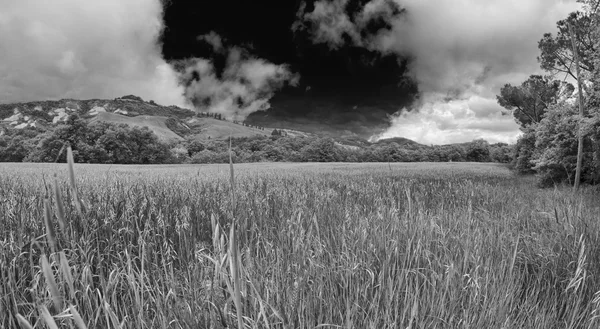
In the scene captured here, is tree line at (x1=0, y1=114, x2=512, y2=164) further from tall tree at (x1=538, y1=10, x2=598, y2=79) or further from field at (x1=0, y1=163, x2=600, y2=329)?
field at (x1=0, y1=163, x2=600, y2=329)

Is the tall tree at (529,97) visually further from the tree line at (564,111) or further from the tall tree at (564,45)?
the tall tree at (564,45)

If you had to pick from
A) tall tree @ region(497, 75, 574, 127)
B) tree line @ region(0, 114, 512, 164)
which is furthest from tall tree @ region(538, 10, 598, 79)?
tree line @ region(0, 114, 512, 164)

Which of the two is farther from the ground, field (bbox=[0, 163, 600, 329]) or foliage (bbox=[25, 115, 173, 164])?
foliage (bbox=[25, 115, 173, 164])

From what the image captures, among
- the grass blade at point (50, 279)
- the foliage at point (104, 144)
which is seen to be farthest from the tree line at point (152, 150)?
the grass blade at point (50, 279)

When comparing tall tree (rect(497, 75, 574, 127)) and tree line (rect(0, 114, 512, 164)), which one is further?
tree line (rect(0, 114, 512, 164))

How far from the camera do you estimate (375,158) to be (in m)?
123

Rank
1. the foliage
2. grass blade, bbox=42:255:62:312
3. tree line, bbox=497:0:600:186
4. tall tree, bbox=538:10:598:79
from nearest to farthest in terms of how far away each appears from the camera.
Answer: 1. grass blade, bbox=42:255:62:312
2. tree line, bbox=497:0:600:186
3. tall tree, bbox=538:10:598:79
4. the foliage

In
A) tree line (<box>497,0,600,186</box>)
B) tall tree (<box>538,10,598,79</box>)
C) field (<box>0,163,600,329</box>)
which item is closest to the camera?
field (<box>0,163,600,329</box>)

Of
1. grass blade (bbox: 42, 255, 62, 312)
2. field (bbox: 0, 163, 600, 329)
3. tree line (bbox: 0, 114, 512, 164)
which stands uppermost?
tree line (bbox: 0, 114, 512, 164)

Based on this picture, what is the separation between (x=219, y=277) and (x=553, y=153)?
1854 cm

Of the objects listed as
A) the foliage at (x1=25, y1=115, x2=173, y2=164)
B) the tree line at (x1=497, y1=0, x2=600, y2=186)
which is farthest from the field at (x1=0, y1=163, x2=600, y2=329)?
the foliage at (x1=25, y1=115, x2=173, y2=164)

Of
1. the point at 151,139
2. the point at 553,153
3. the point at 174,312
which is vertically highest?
the point at 151,139

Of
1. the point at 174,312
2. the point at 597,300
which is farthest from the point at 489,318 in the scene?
the point at 174,312

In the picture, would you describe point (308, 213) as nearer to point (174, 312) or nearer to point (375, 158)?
point (174, 312)
